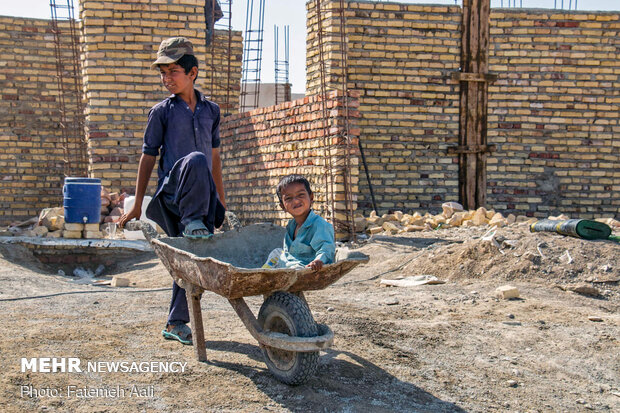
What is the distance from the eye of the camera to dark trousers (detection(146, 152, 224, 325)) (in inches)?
138

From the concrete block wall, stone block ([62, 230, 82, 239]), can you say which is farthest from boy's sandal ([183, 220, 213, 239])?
the concrete block wall

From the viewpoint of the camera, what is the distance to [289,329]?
3.13 m

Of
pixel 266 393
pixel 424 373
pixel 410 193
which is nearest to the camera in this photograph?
pixel 266 393

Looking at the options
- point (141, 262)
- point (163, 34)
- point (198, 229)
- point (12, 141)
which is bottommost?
point (141, 262)

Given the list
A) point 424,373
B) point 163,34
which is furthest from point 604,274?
point 163,34

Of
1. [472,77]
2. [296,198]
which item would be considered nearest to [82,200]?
[296,198]

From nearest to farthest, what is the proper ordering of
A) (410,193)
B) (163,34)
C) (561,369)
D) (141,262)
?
(561,369) → (141,262) → (163,34) → (410,193)

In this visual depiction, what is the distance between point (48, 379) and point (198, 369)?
2.35 feet

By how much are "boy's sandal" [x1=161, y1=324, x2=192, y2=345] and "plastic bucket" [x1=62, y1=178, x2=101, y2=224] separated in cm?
497

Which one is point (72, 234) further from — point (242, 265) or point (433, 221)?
point (242, 265)

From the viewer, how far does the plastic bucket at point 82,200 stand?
8.46m

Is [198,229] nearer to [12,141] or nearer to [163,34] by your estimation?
[163,34]

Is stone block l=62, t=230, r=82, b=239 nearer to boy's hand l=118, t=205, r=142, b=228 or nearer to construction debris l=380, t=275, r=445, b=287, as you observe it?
construction debris l=380, t=275, r=445, b=287

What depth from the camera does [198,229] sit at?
3.53 metres
